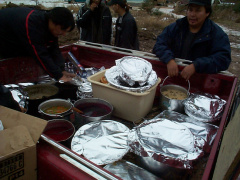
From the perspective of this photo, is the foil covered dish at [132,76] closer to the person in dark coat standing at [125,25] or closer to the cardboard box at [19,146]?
the cardboard box at [19,146]

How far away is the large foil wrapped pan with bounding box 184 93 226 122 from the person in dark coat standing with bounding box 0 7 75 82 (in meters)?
1.44

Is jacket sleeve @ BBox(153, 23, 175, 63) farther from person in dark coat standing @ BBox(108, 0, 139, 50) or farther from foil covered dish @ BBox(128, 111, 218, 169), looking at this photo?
person in dark coat standing @ BBox(108, 0, 139, 50)

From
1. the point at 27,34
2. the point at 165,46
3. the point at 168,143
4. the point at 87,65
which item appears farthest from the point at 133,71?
the point at 87,65

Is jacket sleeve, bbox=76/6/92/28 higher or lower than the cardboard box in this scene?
higher

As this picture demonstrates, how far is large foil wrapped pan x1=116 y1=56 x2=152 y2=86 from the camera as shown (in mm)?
1867

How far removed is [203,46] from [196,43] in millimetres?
106

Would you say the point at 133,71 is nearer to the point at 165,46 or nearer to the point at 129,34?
the point at 165,46

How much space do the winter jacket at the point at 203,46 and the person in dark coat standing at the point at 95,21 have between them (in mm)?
1970

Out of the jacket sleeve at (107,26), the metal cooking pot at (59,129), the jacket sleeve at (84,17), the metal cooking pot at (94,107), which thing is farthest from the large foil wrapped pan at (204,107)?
the jacket sleeve at (84,17)

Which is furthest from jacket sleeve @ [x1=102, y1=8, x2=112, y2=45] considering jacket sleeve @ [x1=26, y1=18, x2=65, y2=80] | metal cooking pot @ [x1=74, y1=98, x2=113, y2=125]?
metal cooking pot @ [x1=74, y1=98, x2=113, y2=125]

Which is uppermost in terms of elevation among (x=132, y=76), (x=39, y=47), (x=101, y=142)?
(x=39, y=47)

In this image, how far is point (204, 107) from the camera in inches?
75.4

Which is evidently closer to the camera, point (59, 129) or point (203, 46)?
point (59, 129)

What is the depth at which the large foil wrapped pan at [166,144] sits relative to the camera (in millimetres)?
1194
